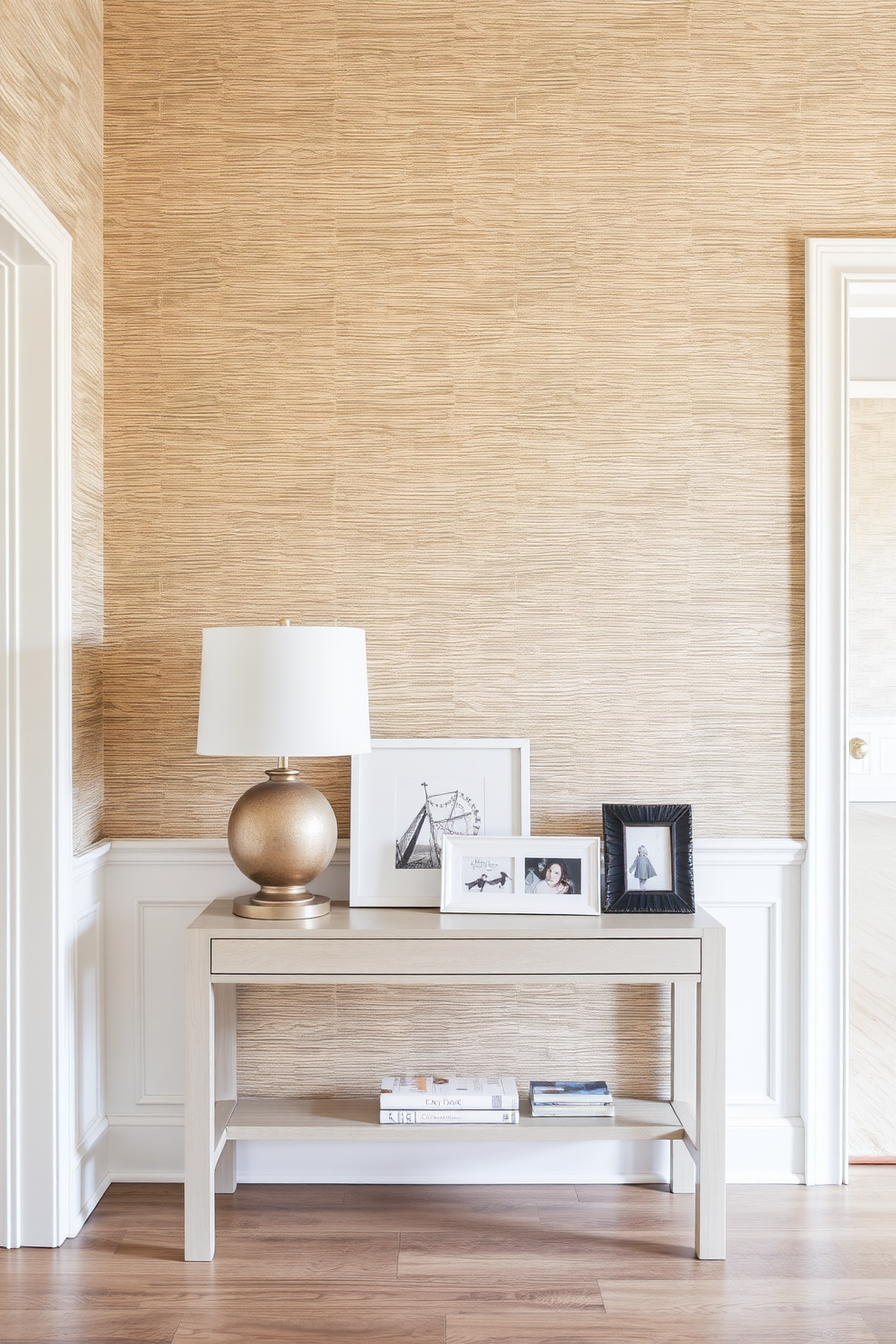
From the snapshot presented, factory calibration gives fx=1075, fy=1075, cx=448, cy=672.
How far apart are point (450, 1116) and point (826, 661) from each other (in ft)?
4.54

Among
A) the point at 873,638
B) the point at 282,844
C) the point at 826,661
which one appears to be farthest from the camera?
the point at 873,638

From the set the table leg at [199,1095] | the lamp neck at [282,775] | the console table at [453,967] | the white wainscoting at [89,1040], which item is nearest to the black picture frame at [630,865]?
the console table at [453,967]

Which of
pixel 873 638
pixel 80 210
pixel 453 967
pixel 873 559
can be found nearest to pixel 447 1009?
pixel 453 967

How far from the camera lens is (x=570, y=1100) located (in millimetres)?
2410

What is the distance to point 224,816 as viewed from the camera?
2650 millimetres

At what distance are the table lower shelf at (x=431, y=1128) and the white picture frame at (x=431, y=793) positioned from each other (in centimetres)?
56

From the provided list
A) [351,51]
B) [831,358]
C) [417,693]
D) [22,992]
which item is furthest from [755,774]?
[351,51]

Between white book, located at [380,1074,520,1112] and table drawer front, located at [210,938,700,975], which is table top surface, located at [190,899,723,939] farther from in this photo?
white book, located at [380,1074,520,1112]

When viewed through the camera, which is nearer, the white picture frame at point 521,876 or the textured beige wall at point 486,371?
the white picture frame at point 521,876

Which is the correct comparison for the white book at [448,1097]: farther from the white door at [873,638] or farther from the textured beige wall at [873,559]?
the textured beige wall at [873,559]

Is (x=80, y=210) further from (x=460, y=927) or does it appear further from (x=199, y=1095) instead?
(x=199, y=1095)

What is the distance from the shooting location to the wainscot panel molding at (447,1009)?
262cm

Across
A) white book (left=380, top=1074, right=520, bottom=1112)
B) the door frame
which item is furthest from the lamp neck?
white book (left=380, top=1074, right=520, bottom=1112)

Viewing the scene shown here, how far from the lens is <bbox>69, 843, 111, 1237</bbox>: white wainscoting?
7.97 ft
